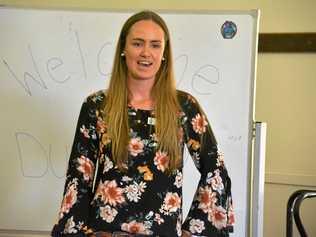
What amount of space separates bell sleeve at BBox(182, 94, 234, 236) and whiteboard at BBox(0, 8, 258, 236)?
0.35 meters

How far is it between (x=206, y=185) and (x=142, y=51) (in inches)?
17.7

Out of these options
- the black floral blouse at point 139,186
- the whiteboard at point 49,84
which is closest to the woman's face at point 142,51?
the black floral blouse at point 139,186

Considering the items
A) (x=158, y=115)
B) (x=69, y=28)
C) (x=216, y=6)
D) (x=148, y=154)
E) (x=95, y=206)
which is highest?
(x=216, y=6)

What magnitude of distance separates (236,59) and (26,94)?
830 millimetres

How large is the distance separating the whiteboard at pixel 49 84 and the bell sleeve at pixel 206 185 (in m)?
0.35

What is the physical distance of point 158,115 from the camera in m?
1.31

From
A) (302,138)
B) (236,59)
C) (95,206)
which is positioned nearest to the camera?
(95,206)

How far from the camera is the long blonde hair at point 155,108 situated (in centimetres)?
127

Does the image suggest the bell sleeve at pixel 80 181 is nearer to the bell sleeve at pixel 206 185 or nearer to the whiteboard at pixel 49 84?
the bell sleeve at pixel 206 185

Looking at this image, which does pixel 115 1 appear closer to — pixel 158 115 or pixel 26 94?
pixel 26 94

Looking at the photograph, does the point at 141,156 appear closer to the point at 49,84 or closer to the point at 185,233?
the point at 185,233

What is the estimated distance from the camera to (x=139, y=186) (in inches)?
49.0

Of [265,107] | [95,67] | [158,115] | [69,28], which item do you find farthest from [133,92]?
[265,107]

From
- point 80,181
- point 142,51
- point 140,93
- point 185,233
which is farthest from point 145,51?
point 185,233
